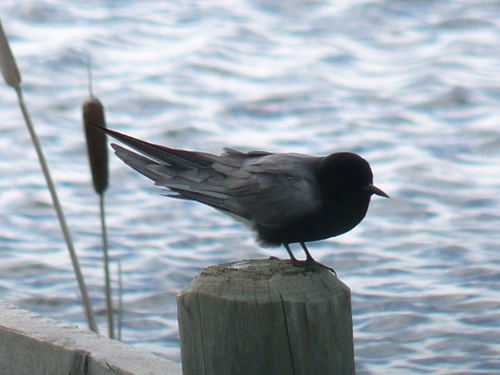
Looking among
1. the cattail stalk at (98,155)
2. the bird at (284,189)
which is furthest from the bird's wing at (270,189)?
the cattail stalk at (98,155)

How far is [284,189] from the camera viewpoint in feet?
8.77

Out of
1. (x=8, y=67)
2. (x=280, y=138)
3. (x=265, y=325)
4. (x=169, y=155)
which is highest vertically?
(x=8, y=67)

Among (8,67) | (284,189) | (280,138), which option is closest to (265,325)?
(284,189)

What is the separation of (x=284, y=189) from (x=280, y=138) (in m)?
5.01

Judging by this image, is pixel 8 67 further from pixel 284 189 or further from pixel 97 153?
pixel 284 189

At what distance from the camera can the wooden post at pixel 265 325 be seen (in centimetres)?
201

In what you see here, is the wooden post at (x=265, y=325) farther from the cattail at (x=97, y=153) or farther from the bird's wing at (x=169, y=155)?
the cattail at (x=97, y=153)

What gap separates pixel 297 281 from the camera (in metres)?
2.09

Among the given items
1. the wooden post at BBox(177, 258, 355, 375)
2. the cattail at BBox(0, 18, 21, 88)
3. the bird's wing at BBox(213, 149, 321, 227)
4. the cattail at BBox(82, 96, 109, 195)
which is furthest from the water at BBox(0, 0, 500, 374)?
the wooden post at BBox(177, 258, 355, 375)

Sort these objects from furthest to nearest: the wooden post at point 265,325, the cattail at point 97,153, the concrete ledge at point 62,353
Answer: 1. the cattail at point 97,153
2. the concrete ledge at point 62,353
3. the wooden post at point 265,325

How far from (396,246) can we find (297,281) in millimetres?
4263

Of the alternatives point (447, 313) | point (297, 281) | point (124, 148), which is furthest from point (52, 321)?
point (447, 313)

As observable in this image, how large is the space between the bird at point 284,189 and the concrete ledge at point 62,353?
21.6 inches

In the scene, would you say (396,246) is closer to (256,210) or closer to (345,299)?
(256,210)
